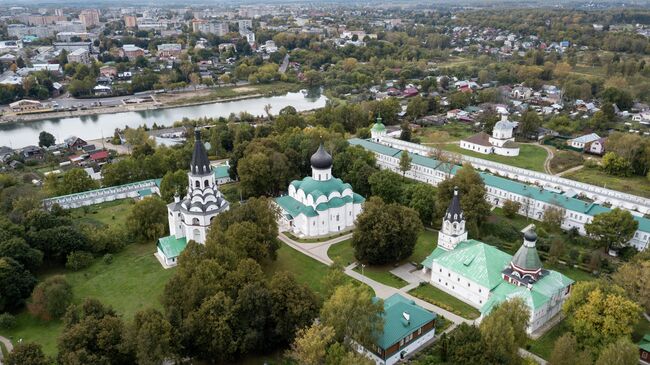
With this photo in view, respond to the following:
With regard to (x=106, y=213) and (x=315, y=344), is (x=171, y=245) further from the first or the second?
(x=315, y=344)

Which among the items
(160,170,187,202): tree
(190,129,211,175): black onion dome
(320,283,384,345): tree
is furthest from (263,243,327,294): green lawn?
(160,170,187,202): tree

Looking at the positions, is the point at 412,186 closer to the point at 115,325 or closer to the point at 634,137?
the point at 115,325

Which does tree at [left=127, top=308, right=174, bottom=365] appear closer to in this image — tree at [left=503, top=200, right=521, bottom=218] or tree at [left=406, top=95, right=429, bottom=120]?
tree at [left=503, top=200, right=521, bottom=218]

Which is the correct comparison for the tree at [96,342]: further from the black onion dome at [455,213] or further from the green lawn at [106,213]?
the black onion dome at [455,213]

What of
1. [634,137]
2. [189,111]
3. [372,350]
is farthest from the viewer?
[189,111]

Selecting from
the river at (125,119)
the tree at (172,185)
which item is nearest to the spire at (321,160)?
the tree at (172,185)

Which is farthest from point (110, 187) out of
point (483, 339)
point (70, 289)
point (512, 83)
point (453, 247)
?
point (512, 83)
